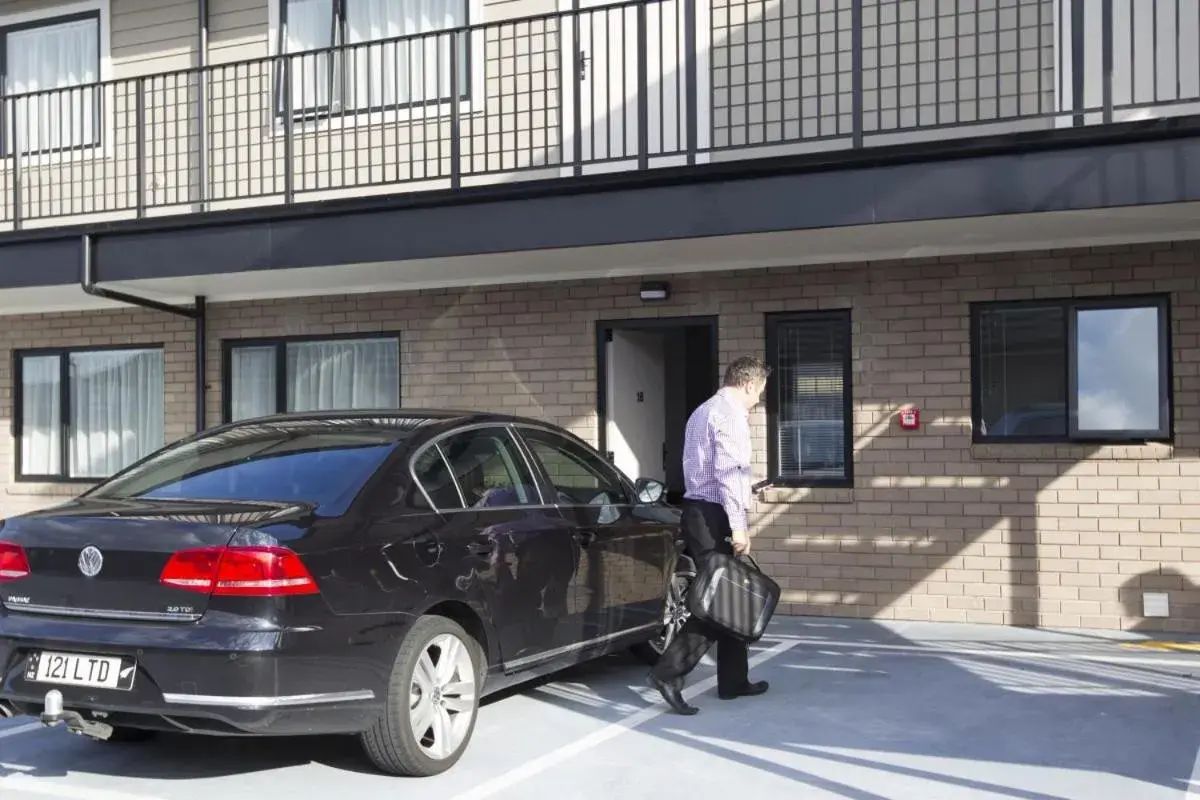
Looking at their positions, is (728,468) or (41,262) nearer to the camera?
(728,468)

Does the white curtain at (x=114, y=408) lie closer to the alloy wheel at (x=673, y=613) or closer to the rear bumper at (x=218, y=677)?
the alloy wheel at (x=673, y=613)

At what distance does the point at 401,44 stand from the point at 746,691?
22.6 ft

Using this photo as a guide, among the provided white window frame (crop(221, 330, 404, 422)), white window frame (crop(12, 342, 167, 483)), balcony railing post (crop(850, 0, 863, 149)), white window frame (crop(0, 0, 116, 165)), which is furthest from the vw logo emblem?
white window frame (crop(0, 0, 116, 165))

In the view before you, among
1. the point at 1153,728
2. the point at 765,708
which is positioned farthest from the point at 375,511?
the point at 1153,728

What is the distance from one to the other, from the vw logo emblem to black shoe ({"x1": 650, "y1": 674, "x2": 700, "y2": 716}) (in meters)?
2.72

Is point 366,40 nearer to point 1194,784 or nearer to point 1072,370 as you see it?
point 1072,370

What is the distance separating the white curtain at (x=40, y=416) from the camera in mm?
12570

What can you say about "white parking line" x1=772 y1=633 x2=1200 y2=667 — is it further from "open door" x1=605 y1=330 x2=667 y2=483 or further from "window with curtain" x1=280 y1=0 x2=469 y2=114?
"window with curtain" x1=280 y1=0 x2=469 y2=114

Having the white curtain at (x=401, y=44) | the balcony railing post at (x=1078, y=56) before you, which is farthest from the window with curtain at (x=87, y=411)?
the balcony railing post at (x=1078, y=56)

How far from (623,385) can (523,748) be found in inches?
195

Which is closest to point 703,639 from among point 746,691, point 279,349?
point 746,691

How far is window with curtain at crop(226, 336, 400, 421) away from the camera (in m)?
11.0

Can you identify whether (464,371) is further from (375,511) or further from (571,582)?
(375,511)

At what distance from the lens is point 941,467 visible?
9.02 m
